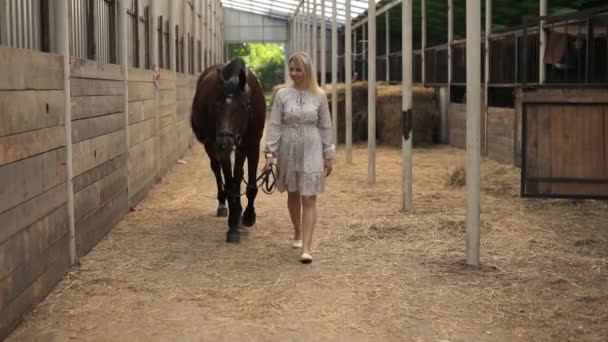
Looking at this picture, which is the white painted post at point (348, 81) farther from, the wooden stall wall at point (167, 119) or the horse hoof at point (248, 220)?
the horse hoof at point (248, 220)

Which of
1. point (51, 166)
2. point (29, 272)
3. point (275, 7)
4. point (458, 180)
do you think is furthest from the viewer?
point (275, 7)

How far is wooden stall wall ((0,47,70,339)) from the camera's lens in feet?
12.4

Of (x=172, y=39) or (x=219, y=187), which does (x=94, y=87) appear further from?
(x=172, y=39)

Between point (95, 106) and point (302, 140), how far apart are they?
1842 mm

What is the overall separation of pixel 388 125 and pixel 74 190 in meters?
12.2

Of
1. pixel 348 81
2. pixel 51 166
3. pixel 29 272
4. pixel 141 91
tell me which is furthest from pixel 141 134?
pixel 29 272

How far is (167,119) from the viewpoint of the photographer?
39.9 ft

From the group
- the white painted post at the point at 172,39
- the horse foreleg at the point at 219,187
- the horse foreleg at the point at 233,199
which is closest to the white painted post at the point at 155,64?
the white painted post at the point at 172,39

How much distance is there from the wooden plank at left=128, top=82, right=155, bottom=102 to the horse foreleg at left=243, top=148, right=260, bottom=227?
197cm

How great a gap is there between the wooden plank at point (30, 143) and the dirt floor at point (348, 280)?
2.85 feet

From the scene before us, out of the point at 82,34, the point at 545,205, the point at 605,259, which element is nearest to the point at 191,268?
the point at 82,34

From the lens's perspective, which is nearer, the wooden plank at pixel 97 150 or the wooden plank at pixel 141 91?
the wooden plank at pixel 97 150

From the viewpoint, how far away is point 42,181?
14.7 ft

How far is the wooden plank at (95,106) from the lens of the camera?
219 inches
